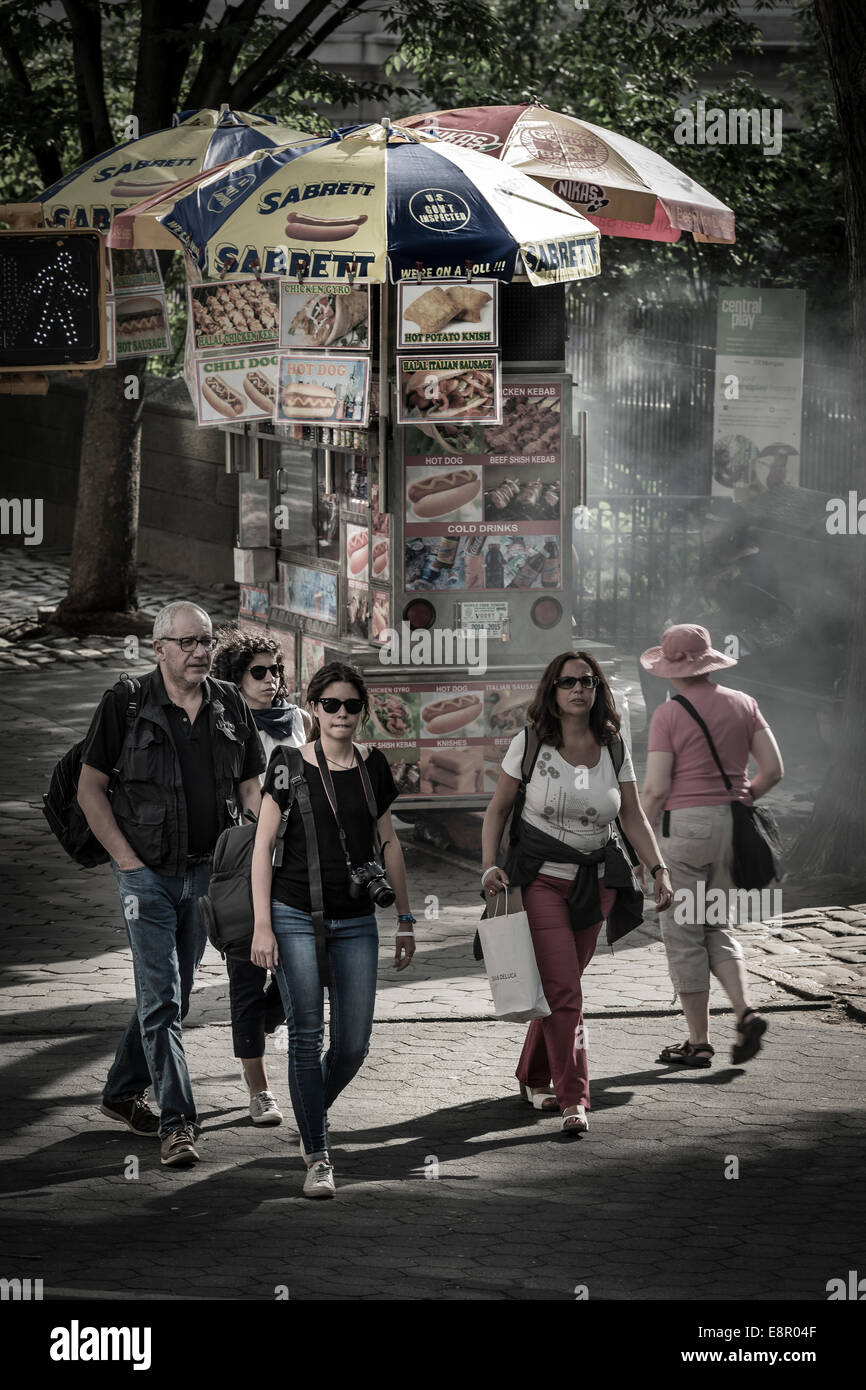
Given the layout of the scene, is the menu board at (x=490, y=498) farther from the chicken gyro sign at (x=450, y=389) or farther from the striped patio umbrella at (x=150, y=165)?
the striped patio umbrella at (x=150, y=165)

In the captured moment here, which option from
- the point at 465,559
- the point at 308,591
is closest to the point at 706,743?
the point at 465,559

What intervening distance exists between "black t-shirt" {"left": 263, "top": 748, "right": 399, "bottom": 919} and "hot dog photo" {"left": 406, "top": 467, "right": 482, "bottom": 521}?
14.5 feet

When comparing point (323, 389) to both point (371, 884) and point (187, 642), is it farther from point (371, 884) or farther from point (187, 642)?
point (371, 884)

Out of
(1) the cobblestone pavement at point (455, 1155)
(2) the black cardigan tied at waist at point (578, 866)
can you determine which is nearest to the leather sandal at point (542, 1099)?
(1) the cobblestone pavement at point (455, 1155)

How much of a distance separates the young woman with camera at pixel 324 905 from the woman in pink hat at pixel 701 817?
195cm

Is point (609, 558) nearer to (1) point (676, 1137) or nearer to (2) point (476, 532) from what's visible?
(2) point (476, 532)

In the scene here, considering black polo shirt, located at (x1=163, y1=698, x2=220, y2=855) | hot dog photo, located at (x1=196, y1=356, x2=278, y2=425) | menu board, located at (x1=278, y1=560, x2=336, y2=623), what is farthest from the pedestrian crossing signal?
menu board, located at (x1=278, y1=560, x2=336, y2=623)

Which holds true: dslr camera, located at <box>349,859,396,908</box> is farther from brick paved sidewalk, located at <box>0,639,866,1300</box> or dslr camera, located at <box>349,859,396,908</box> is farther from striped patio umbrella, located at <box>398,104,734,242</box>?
striped patio umbrella, located at <box>398,104,734,242</box>

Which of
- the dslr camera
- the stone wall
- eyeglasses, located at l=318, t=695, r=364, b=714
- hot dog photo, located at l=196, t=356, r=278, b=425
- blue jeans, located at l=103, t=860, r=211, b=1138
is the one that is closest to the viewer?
the dslr camera

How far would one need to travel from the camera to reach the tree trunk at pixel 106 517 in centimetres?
1741

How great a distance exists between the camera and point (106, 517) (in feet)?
57.5

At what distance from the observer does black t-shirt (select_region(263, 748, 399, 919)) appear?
631 cm

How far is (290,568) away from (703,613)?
446cm

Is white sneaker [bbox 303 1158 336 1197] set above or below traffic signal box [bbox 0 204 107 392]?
below
